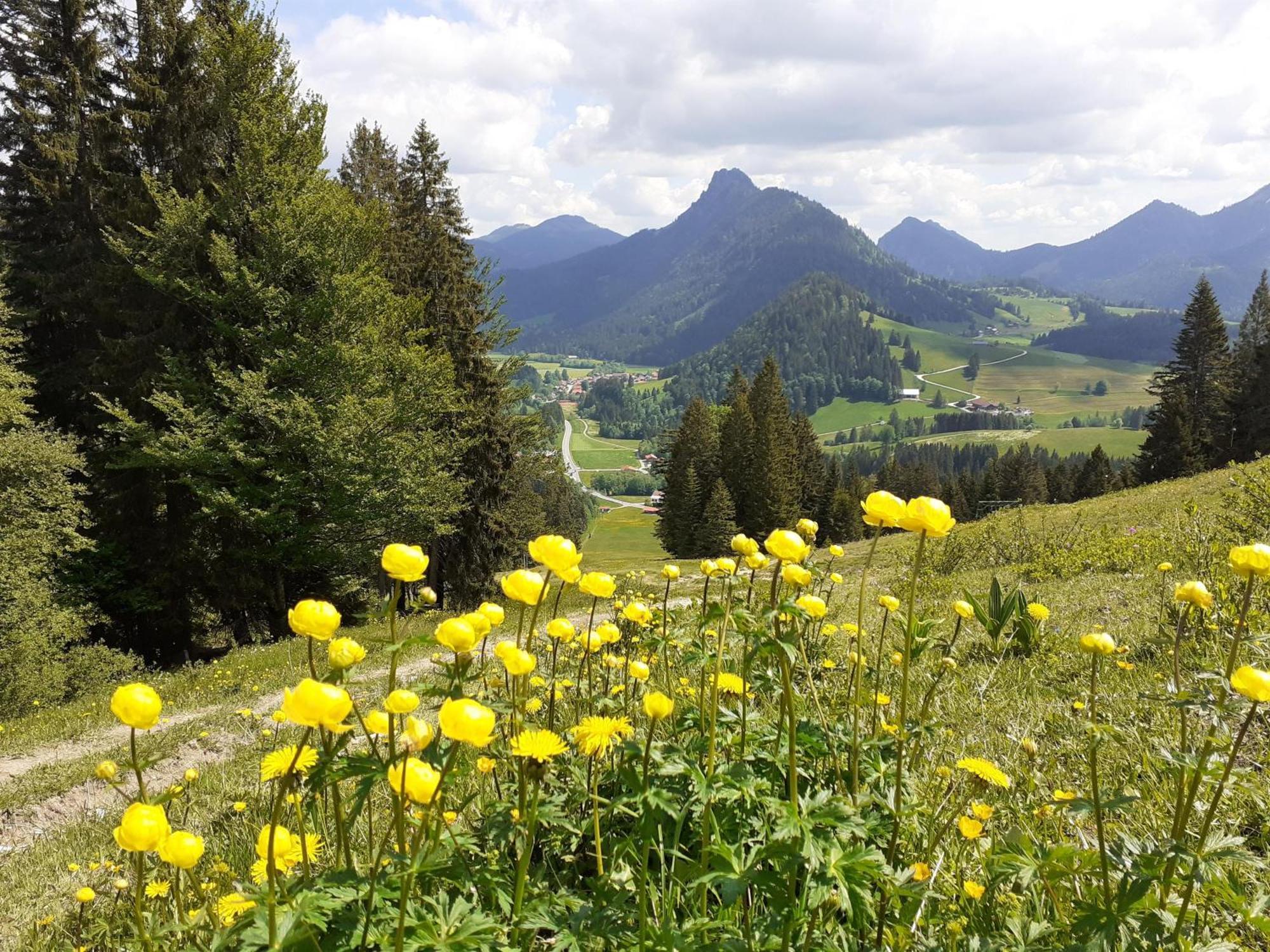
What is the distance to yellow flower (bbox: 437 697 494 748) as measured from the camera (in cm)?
138

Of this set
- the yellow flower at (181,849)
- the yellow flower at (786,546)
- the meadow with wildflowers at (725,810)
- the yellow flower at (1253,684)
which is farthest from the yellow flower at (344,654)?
the yellow flower at (1253,684)

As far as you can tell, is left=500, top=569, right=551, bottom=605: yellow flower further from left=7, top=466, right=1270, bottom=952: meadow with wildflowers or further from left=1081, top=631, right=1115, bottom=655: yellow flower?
left=1081, top=631, right=1115, bottom=655: yellow flower

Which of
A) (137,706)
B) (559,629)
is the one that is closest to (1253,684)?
(559,629)

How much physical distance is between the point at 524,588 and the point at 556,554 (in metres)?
0.14

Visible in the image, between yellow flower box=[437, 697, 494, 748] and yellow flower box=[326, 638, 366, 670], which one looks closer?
yellow flower box=[437, 697, 494, 748]

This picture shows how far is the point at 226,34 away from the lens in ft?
50.6

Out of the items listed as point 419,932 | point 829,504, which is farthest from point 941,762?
A: point 829,504

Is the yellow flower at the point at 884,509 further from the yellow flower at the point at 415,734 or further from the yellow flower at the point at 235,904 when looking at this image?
the yellow flower at the point at 235,904

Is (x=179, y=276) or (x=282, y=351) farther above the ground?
(x=179, y=276)

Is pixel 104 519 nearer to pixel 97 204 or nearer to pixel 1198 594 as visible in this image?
pixel 97 204

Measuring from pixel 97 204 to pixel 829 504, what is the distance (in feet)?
173

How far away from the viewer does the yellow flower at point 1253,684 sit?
60.3 inches

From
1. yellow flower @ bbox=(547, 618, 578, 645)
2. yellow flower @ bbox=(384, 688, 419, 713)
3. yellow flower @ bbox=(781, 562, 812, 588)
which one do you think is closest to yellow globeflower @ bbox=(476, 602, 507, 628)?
yellow flower @ bbox=(547, 618, 578, 645)

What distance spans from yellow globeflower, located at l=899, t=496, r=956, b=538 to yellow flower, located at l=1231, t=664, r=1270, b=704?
0.72 metres
